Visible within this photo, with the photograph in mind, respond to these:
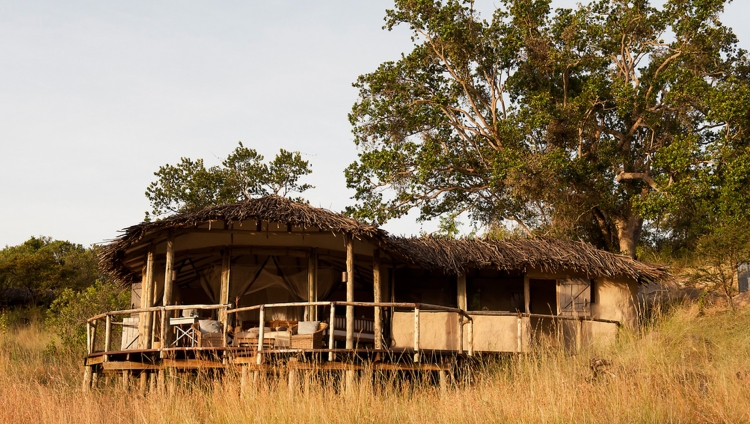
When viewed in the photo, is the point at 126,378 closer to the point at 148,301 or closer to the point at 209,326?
the point at 148,301

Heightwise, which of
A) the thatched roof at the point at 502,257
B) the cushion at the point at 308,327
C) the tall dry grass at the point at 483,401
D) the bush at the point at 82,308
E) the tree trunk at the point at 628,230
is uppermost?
the tree trunk at the point at 628,230

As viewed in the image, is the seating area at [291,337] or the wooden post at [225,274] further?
the wooden post at [225,274]

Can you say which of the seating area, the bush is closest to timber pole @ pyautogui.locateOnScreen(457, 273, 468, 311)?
the seating area

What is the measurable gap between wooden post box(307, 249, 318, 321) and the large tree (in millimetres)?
7234

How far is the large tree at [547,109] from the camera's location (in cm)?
2147

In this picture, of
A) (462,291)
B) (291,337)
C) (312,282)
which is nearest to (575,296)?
(462,291)

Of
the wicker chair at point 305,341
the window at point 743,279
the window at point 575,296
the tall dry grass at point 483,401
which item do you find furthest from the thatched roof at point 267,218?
the window at point 743,279

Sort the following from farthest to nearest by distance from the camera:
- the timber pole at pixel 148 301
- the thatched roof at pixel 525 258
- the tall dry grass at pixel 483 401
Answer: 1. the thatched roof at pixel 525 258
2. the timber pole at pixel 148 301
3. the tall dry grass at pixel 483 401

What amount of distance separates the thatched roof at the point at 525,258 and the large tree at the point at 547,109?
151 inches

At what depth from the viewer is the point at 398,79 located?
904 inches

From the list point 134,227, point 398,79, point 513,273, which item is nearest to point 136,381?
point 134,227

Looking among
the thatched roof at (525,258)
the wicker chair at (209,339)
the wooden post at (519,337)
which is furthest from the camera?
the thatched roof at (525,258)

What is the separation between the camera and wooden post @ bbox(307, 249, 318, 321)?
49.3ft

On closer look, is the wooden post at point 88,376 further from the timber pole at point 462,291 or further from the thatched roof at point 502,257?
the timber pole at point 462,291
